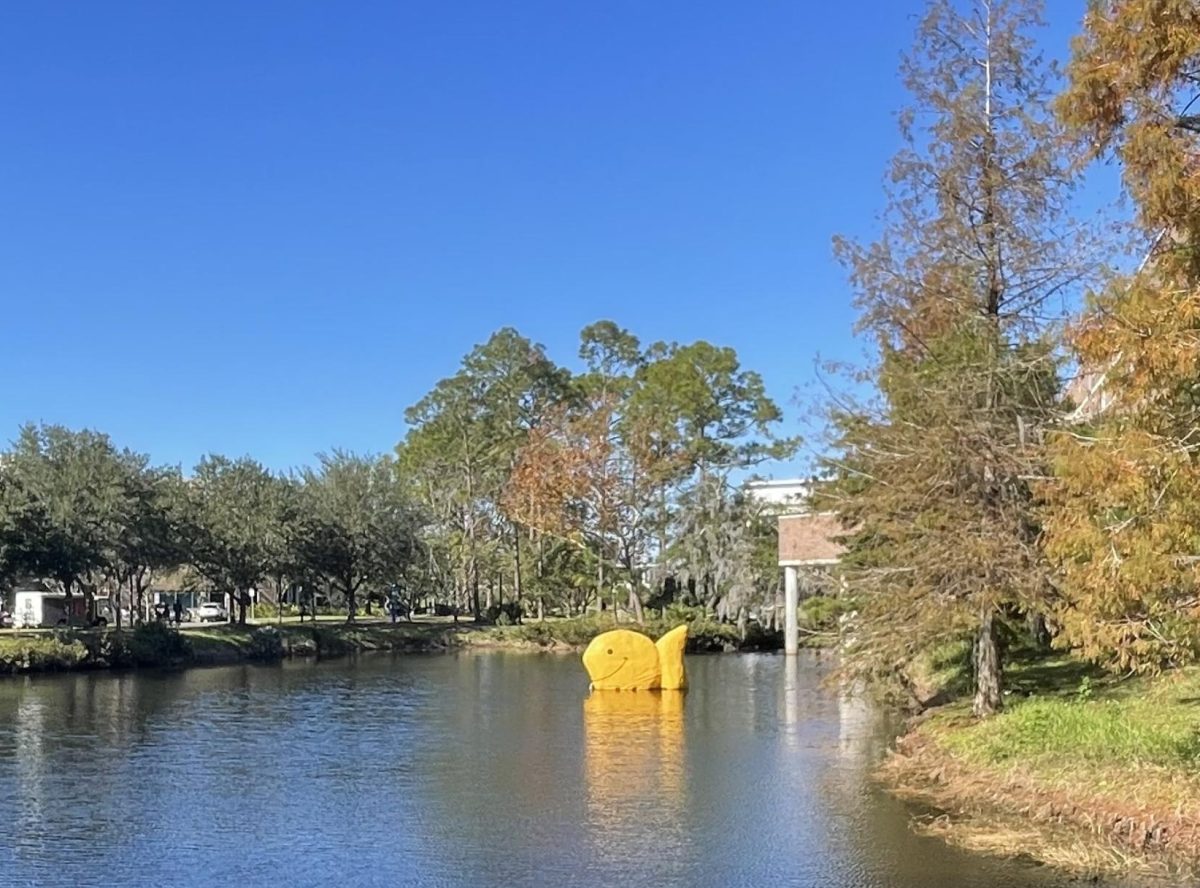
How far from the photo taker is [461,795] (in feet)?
54.8

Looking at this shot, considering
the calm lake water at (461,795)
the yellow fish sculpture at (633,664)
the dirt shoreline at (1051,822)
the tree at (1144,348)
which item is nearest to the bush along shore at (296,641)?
the calm lake water at (461,795)

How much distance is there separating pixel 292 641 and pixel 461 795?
116 ft

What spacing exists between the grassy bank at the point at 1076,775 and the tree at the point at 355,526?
42579 mm

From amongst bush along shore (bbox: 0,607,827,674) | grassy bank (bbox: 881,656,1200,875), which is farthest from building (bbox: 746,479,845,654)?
grassy bank (bbox: 881,656,1200,875)

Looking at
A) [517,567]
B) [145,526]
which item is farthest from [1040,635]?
[517,567]

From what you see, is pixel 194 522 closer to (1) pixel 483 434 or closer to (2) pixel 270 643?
(2) pixel 270 643

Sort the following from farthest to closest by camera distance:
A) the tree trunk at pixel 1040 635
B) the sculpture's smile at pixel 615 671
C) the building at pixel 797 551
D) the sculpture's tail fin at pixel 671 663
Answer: the building at pixel 797 551 < the sculpture's tail fin at pixel 671 663 < the sculpture's smile at pixel 615 671 < the tree trunk at pixel 1040 635

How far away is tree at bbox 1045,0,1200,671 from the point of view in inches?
366

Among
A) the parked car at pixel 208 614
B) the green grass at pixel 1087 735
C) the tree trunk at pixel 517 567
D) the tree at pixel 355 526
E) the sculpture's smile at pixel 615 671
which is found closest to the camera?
the green grass at pixel 1087 735

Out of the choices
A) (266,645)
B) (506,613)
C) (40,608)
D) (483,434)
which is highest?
(483,434)

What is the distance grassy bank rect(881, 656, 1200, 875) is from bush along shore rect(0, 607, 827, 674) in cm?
3061

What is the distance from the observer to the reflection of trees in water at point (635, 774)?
13.7 meters

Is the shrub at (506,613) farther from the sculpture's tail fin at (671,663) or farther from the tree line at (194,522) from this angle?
the sculpture's tail fin at (671,663)

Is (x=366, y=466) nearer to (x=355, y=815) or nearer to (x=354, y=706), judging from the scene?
(x=354, y=706)
